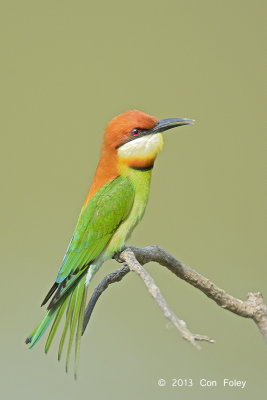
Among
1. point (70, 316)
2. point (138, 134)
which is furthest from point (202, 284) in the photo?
point (138, 134)

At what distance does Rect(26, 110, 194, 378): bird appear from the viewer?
1.79m

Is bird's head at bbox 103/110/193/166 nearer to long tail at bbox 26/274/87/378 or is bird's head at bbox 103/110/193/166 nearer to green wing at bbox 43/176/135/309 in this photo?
green wing at bbox 43/176/135/309

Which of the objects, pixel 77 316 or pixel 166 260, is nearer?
pixel 166 260

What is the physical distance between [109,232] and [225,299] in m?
0.53

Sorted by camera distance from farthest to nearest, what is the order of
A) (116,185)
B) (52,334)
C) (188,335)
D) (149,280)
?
(116,185), (52,334), (149,280), (188,335)

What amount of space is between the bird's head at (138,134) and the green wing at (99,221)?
0.35 feet

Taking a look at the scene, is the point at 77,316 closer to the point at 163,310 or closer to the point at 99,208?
the point at 99,208

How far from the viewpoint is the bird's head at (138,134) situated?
1834 millimetres

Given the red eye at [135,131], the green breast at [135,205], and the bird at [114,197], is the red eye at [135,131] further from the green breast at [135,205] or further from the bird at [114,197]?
the green breast at [135,205]

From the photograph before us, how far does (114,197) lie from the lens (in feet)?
6.04

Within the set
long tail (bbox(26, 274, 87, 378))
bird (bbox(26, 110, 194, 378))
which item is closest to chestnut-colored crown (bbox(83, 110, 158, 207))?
bird (bbox(26, 110, 194, 378))

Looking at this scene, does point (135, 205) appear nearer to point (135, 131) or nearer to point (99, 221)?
point (99, 221)

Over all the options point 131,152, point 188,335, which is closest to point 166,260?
point 131,152

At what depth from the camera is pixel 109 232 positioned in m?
1.86
